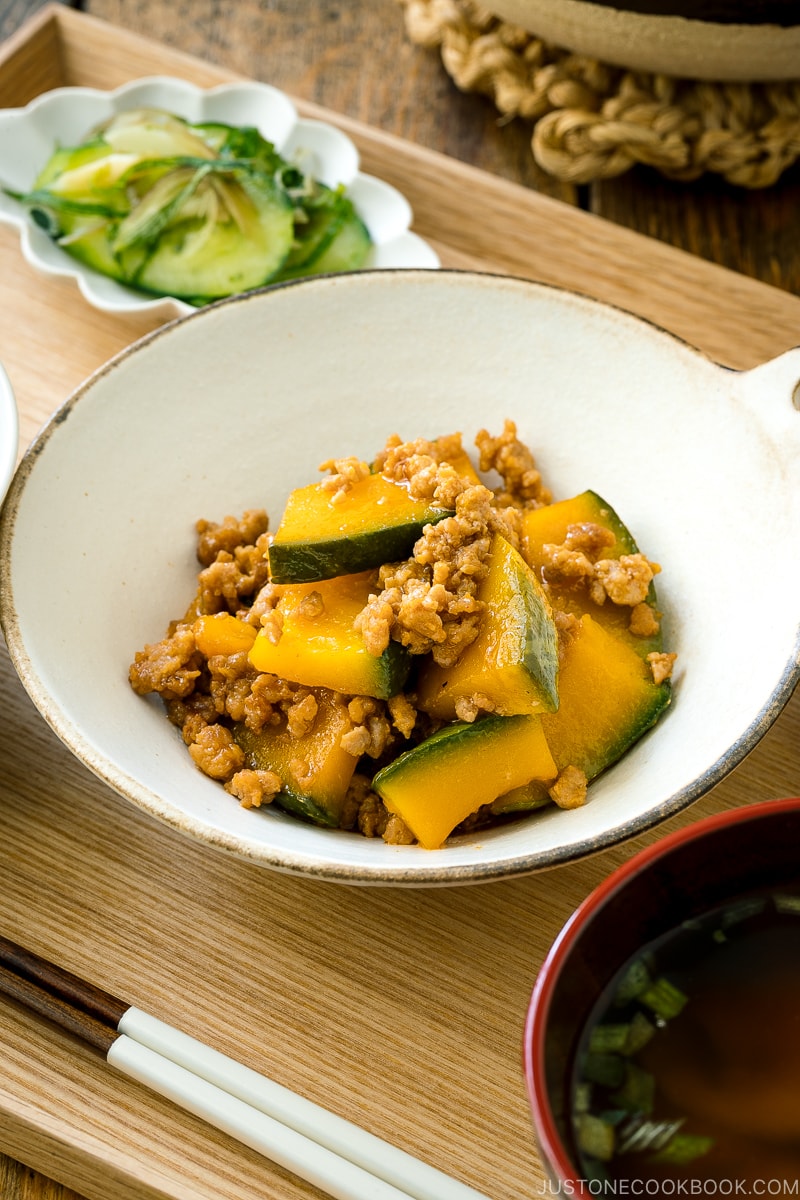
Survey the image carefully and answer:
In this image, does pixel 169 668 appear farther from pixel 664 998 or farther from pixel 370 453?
pixel 664 998

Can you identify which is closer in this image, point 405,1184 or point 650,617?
point 405,1184

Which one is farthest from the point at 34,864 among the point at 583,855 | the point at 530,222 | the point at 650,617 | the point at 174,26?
the point at 174,26

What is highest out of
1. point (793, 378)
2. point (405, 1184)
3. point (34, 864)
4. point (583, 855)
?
point (793, 378)

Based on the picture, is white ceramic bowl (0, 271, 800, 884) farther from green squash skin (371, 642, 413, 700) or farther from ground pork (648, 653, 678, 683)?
green squash skin (371, 642, 413, 700)

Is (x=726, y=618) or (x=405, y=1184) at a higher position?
(x=726, y=618)

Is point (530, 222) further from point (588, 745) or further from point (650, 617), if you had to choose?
point (588, 745)

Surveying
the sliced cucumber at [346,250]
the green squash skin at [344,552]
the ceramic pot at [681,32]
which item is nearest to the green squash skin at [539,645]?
the green squash skin at [344,552]
